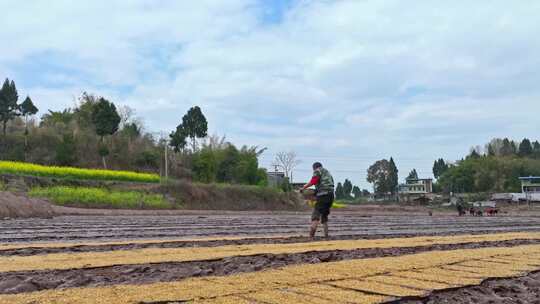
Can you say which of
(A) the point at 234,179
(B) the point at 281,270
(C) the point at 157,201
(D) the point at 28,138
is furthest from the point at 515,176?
(B) the point at 281,270

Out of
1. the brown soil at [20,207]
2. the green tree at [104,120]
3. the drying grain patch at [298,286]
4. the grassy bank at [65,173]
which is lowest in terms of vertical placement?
the drying grain patch at [298,286]

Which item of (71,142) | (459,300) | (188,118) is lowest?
(459,300)

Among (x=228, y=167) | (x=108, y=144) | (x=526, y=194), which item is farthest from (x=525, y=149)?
(x=108, y=144)

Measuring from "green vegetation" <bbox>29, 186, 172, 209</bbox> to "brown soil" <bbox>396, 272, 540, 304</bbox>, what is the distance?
2482 centimetres

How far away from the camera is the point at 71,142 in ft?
128

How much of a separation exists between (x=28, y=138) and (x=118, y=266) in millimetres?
39272

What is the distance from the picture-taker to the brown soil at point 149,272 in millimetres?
4117

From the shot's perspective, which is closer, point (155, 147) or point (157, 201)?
point (157, 201)

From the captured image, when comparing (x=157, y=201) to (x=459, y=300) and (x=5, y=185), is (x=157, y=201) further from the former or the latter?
(x=459, y=300)

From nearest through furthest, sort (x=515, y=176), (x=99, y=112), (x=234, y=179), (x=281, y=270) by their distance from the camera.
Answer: (x=281, y=270)
(x=99, y=112)
(x=234, y=179)
(x=515, y=176)

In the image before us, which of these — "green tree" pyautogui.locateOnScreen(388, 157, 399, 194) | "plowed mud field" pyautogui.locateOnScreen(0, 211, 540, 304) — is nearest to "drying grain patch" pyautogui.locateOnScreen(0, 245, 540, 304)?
"plowed mud field" pyautogui.locateOnScreen(0, 211, 540, 304)

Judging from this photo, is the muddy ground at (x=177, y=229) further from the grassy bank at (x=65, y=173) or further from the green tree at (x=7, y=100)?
the green tree at (x=7, y=100)

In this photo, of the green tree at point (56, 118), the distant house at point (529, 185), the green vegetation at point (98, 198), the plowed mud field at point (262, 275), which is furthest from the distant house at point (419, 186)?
the plowed mud field at point (262, 275)

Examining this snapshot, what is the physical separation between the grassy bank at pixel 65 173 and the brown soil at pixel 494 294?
28130 mm
